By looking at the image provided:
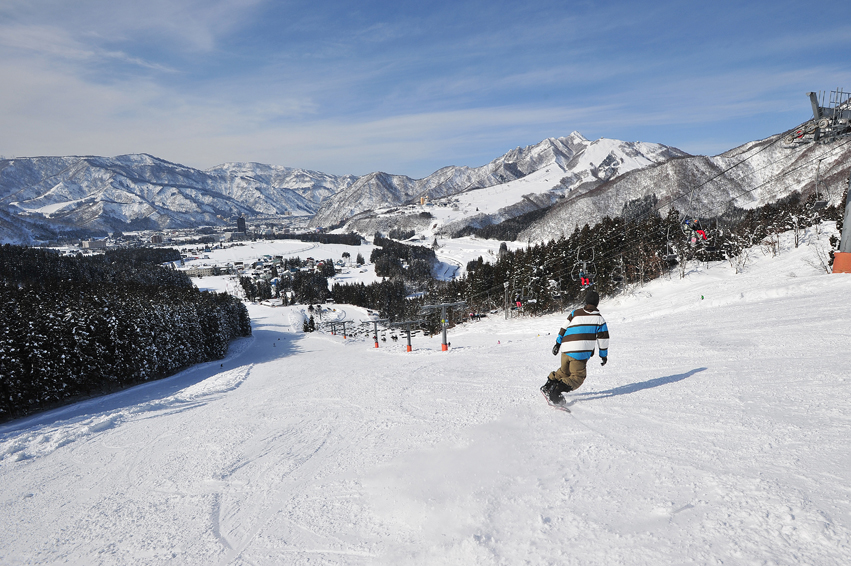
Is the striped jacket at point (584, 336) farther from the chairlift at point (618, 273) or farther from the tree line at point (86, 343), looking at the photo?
the chairlift at point (618, 273)

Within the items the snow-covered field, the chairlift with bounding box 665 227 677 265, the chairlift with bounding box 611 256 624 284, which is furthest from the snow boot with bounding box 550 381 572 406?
the chairlift with bounding box 665 227 677 265

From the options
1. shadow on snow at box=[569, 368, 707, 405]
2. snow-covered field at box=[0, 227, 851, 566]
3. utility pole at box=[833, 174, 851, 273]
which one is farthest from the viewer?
utility pole at box=[833, 174, 851, 273]

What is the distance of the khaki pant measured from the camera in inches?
244

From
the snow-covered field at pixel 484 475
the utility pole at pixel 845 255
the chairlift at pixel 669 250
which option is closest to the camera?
the snow-covered field at pixel 484 475

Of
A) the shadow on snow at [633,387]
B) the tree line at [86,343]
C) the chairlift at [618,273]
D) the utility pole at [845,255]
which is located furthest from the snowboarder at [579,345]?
the chairlift at [618,273]

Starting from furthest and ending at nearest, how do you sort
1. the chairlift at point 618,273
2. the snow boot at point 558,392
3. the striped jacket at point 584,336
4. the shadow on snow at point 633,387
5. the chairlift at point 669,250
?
1. the chairlift at point 618,273
2. the chairlift at point 669,250
3. the shadow on snow at point 633,387
4. the snow boot at point 558,392
5. the striped jacket at point 584,336

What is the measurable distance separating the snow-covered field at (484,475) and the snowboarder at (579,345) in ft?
1.38

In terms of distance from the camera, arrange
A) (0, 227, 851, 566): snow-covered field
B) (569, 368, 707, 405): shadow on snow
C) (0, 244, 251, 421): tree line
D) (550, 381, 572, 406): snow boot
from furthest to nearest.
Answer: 1. (0, 244, 251, 421): tree line
2. (569, 368, 707, 405): shadow on snow
3. (550, 381, 572, 406): snow boot
4. (0, 227, 851, 566): snow-covered field

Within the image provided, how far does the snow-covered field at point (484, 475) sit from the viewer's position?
3.29 metres

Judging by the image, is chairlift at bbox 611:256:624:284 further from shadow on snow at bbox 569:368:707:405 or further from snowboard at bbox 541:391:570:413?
snowboard at bbox 541:391:570:413

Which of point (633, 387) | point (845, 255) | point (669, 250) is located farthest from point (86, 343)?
point (669, 250)

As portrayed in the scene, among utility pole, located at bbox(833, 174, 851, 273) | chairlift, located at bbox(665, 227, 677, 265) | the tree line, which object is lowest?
the tree line

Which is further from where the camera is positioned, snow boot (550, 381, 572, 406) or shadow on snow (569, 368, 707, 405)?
shadow on snow (569, 368, 707, 405)

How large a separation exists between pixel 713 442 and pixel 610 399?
207 centimetres
